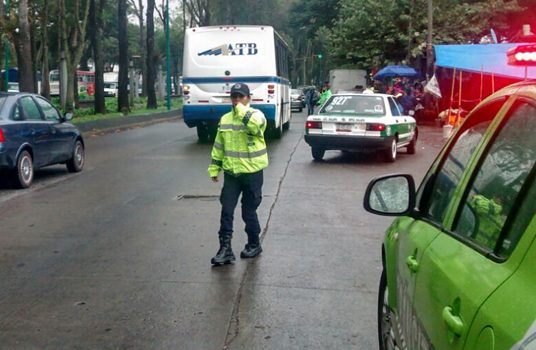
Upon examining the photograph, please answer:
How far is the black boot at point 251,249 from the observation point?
693 centimetres

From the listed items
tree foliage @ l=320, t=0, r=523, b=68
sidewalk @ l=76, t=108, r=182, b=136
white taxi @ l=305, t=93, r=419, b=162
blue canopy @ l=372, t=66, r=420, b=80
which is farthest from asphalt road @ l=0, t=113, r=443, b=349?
tree foliage @ l=320, t=0, r=523, b=68

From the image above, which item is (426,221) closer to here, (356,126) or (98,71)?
(356,126)

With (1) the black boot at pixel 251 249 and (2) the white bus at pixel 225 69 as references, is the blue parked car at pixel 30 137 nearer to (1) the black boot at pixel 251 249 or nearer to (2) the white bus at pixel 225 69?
(1) the black boot at pixel 251 249

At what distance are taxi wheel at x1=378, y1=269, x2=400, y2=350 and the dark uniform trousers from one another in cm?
286

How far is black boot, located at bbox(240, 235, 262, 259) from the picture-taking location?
693cm

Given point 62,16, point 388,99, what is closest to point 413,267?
point 388,99

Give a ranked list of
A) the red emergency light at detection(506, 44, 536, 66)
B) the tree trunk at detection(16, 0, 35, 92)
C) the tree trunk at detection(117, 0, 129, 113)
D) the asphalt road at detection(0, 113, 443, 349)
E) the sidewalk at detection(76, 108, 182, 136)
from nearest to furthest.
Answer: the red emergency light at detection(506, 44, 536, 66) → the asphalt road at detection(0, 113, 443, 349) → the tree trunk at detection(16, 0, 35, 92) → the sidewalk at detection(76, 108, 182, 136) → the tree trunk at detection(117, 0, 129, 113)

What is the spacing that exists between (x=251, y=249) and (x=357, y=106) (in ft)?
28.8

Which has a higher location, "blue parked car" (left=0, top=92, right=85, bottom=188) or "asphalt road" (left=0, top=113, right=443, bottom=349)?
"blue parked car" (left=0, top=92, right=85, bottom=188)

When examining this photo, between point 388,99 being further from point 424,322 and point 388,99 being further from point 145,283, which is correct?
point 424,322

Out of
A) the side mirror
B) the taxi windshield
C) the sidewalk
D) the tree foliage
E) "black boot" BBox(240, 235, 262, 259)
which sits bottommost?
the sidewalk

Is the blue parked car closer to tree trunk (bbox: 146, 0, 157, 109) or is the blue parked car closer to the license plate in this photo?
the license plate

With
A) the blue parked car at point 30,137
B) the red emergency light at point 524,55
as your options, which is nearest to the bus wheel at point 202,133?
the blue parked car at point 30,137

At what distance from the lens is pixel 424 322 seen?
2574 mm
